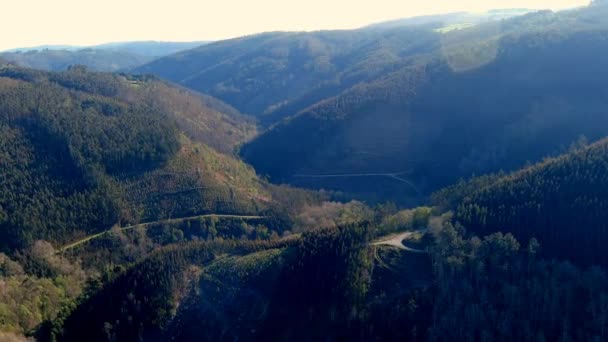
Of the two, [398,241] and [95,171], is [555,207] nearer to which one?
[398,241]

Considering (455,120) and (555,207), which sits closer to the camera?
(555,207)

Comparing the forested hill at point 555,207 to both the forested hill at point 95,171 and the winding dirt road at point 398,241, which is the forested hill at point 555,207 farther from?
the forested hill at point 95,171

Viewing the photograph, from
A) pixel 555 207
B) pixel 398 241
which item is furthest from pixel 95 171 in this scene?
pixel 555 207

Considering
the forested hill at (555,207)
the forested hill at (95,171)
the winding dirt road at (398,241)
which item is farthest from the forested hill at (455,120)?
the winding dirt road at (398,241)

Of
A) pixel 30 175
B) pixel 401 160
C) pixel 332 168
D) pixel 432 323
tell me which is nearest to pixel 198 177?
pixel 30 175

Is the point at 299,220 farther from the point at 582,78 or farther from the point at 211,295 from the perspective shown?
the point at 582,78
